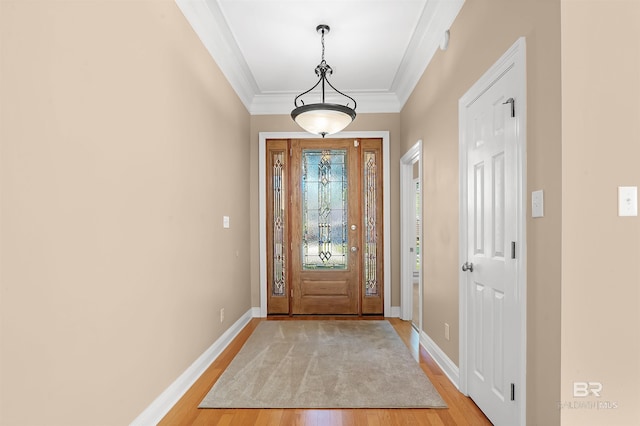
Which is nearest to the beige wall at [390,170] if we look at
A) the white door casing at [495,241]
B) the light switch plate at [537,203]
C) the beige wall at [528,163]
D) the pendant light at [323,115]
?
the beige wall at [528,163]

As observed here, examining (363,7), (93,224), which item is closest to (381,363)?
(93,224)

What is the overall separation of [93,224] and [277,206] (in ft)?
11.3

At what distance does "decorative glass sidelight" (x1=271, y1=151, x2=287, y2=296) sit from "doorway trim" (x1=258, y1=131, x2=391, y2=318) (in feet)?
0.43

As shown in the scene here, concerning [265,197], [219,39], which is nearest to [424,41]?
[219,39]

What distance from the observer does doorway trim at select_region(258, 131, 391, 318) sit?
5.00m

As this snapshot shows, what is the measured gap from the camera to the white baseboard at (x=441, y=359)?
9.20ft

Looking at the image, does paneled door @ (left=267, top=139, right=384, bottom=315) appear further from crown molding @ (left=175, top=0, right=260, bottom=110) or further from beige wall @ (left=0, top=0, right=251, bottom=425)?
beige wall @ (left=0, top=0, right=251, bottom=425)

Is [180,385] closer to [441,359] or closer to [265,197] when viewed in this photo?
[441,359]

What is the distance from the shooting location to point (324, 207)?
5.09 m

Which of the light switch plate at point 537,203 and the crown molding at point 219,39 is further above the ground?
the crown molding at point 219,39

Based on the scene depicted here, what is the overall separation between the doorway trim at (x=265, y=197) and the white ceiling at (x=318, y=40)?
Result: 53 cm
